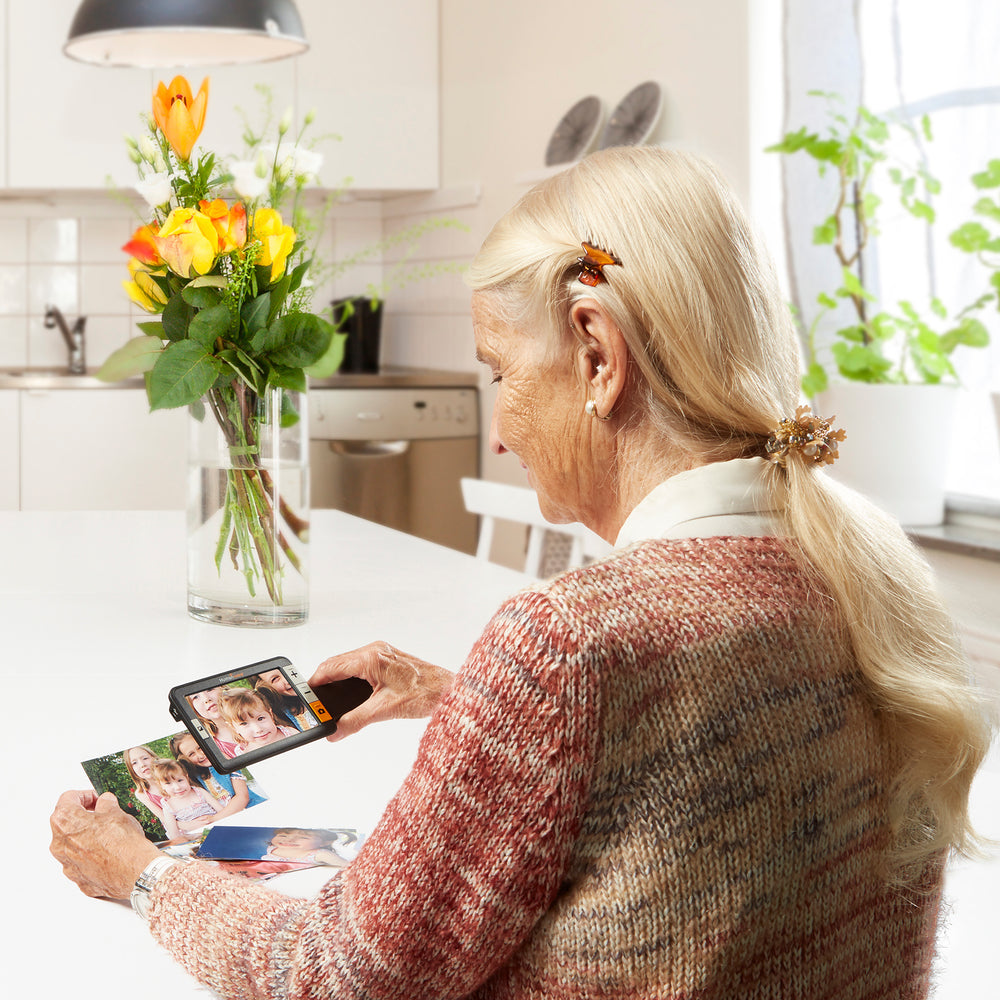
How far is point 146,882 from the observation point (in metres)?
0.76

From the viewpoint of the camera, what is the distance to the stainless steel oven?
3744 millimetres

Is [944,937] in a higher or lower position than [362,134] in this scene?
lower

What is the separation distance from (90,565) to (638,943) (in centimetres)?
142

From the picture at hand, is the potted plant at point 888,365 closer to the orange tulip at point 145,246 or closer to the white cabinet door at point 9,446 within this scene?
the orange tulip at point 145,246

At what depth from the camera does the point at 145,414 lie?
376 cm

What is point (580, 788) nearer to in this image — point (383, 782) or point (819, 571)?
point (819, 571)

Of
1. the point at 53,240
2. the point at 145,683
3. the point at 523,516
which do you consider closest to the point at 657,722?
the point at 145,683

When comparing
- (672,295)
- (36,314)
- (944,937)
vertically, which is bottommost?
(944,937)

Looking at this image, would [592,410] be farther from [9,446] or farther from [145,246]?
[9,446]

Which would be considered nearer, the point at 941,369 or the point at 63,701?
the point at 63,701

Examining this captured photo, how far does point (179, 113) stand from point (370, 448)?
8.37ft

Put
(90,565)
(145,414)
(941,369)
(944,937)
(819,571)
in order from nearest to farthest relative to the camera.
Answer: (819,571) → (944,937) → (90,565) → (941,369) → (145,414)

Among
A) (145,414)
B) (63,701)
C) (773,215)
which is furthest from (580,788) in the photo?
(145,414)

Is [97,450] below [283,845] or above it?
above
